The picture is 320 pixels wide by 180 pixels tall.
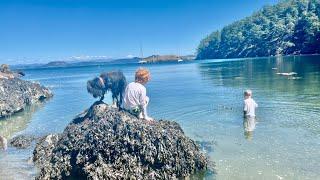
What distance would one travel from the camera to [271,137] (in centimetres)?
1658

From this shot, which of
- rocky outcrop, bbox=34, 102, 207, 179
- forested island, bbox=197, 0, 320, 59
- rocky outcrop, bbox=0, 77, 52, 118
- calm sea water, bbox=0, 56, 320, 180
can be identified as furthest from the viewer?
forested island, bbox=197, 0, 320, 59

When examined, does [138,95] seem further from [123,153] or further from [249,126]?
[249,126]

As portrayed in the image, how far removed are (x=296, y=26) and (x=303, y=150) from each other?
166930 millimetres

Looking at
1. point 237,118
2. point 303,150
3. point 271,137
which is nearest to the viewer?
point 303,150

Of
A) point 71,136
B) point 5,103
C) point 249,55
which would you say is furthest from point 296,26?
point 71,136

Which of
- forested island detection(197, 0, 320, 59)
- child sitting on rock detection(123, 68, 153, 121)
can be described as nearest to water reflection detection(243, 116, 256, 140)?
child sitting on rock detection(123, 68, 153, 121)

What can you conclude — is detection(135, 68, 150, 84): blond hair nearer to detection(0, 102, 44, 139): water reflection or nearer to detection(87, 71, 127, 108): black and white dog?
detection(87, 71, 127, 108): black and white dog

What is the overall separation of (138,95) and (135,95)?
0.12 metres

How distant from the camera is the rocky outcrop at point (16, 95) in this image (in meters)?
28.0

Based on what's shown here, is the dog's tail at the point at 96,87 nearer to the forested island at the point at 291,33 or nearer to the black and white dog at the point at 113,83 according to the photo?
the black and white dog at the point at 113,83

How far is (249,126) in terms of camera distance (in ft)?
61.8

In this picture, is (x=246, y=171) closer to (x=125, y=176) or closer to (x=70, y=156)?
(x=125, y=176)

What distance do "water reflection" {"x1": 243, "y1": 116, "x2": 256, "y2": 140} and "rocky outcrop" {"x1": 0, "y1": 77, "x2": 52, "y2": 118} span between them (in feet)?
54.8

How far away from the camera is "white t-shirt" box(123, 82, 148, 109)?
524 inches
